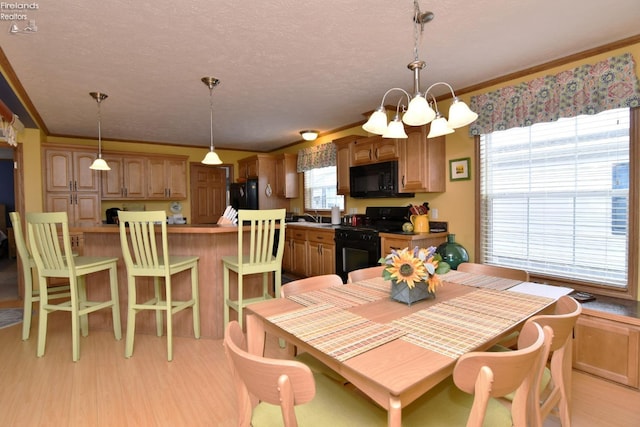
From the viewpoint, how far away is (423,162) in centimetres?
341

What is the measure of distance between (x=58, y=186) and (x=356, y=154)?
4141mm

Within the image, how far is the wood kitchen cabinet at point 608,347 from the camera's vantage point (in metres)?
2.03

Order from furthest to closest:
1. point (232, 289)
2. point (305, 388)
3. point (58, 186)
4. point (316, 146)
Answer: point (316, 146), point (58, 186), point (232, 289), point (305, 388)

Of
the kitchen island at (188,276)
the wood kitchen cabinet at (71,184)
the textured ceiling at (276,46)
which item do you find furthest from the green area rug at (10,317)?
the textured ceiling at (276,46)

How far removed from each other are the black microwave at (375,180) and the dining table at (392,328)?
6.63 ft

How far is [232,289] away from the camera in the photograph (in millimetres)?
2965

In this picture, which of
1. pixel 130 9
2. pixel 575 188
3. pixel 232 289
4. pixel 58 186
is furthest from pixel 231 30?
pixel 58 186

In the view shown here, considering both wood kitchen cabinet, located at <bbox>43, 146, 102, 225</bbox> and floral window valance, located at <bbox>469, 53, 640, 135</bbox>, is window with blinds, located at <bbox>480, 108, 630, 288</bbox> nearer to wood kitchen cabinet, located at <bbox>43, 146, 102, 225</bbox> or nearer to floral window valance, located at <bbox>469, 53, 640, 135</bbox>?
floral window valance, located at <bbox>469, 53, 640, 135</bbox>

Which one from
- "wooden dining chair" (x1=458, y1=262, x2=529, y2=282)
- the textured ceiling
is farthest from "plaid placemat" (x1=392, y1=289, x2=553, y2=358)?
the textured ceiling

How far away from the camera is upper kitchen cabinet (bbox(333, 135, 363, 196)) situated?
433cm

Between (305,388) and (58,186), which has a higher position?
(58,186)

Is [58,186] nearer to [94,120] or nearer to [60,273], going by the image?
[94,120]

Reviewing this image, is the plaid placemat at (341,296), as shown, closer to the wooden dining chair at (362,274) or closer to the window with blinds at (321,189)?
the wooden dining chair at (362,274)

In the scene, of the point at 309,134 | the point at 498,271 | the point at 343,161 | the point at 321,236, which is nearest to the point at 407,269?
the point at 498,271
